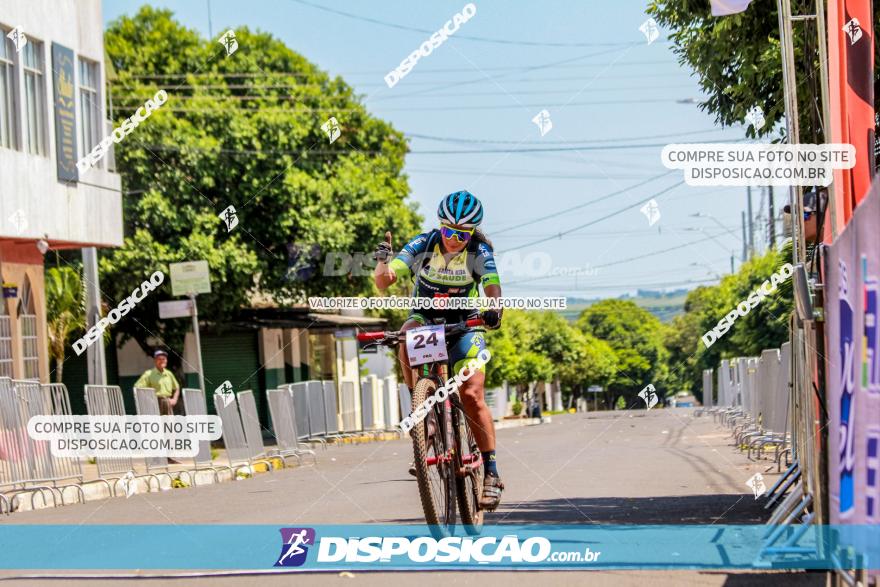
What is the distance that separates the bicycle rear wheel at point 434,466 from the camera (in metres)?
7.68

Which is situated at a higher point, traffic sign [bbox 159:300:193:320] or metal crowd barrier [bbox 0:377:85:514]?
traffic sign [bbox 159:300:193:320]

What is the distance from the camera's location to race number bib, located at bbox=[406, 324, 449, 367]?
7.99 m

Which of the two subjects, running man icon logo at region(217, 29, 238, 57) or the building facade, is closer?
the building facade

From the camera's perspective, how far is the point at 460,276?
8.49 meters

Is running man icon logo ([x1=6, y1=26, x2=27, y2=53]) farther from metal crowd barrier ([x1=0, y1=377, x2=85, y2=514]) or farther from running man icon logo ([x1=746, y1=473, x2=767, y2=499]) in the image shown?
running man icon logo ([x1=746, y1=473, x2=767, y2=499])

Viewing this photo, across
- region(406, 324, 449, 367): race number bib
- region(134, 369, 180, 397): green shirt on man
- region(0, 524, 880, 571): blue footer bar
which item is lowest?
region(0, 524, 880, 571): blue footer bar

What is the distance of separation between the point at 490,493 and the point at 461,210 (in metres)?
1.81

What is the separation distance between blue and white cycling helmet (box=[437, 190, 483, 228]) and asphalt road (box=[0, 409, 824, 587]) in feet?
7.65

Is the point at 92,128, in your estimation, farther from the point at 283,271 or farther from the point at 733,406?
the point at 733,406

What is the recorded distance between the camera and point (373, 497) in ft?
40.2

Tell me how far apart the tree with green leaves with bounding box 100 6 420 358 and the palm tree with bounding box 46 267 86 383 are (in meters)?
5.21

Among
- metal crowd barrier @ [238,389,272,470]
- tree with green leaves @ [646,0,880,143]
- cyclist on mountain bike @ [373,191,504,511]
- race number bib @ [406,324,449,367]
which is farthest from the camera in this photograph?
metal crowd barrier @ [238,389,272,470]

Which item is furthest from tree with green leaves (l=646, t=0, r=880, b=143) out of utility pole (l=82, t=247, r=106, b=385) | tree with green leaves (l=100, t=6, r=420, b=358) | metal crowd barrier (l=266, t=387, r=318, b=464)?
tree with green leaves (l=100, t=6, r=420, b=358)

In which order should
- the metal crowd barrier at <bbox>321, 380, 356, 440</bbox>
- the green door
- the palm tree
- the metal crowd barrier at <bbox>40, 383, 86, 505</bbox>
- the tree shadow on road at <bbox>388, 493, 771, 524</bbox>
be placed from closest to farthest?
the tree shadow on road at <bbox>388, 493, 771, 524</bbox>, the metal crowd barrier at <bbox>40, 383, 86, 505</bbox>, the palm tree, the metal crowd barrier at <bbox>321, 380, 356, 440</bbox>, the green door
